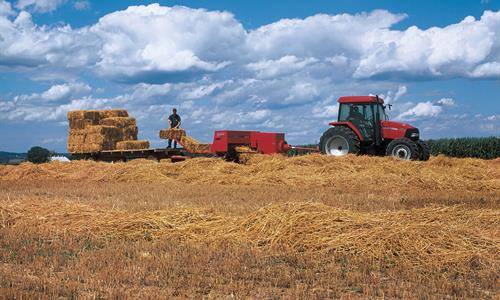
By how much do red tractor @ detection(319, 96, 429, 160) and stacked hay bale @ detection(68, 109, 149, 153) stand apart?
8.39 m

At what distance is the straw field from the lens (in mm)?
5613

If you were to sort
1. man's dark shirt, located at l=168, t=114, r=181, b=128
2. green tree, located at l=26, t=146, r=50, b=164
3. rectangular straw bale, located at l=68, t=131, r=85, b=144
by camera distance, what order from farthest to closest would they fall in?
green tree, located at l=26, t=146, r=50, b=164 < rectangular straw bale, located at l=68, t=131, r=85, b=144 < man's dark shirt, located at l=168, t=114, r=181, b=128

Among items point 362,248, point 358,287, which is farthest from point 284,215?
point 358,287

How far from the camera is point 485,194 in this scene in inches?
573

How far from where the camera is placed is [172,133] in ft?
74.9

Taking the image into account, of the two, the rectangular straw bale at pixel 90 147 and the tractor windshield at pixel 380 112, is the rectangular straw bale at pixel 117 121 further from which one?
the tractor windshield at pixel 380 112

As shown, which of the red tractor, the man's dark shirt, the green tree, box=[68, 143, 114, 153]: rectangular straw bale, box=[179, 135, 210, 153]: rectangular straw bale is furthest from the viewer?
the green tree

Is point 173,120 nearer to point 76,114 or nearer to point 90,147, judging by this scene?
point 90,147

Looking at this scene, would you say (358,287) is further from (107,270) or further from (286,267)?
(107,270)

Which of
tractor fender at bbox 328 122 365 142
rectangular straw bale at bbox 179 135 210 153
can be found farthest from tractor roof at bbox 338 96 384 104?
rectangular straw bale at bbox 179 135 210 153

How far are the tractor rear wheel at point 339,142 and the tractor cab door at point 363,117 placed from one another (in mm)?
388

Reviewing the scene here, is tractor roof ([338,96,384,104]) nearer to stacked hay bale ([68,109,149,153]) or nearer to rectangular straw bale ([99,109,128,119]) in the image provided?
stacked hay bale ([68,109,149,153])

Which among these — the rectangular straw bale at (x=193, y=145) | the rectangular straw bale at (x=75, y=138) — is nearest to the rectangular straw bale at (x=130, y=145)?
the rectangular straw bale at (x=75, y=138)

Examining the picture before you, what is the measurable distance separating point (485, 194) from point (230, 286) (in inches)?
426
